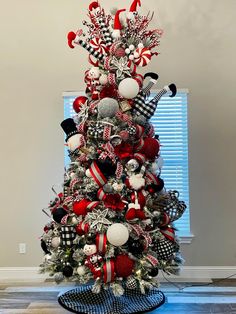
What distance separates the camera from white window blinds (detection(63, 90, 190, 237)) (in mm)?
3684

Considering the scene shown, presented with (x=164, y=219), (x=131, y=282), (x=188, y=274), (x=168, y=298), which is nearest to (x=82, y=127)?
(x=164, y=219)

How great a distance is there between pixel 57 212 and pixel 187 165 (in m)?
1.58

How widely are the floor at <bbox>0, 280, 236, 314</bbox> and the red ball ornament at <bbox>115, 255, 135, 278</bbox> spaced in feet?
2.03

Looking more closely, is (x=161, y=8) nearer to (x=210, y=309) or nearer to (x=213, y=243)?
(x=213, y=243)

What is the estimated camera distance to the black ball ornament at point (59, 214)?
271 cm

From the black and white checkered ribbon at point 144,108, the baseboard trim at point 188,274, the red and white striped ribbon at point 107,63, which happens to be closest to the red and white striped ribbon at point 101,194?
the black and white checkered ribbon at point 144,108

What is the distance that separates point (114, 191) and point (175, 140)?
4.52 feet

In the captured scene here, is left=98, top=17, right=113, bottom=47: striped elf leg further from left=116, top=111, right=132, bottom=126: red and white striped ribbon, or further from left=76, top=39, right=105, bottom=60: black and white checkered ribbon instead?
left=116, top=111, right=132, bottom=126: red and white striped ribbon

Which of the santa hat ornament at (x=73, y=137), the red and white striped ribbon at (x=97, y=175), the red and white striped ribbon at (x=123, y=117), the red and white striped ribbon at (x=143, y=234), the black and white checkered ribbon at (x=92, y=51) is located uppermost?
the black and white checkered ribbon at (x=92, y=51)

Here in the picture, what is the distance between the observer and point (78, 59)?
3691 mm

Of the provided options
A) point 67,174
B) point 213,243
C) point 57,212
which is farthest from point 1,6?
point 213,243

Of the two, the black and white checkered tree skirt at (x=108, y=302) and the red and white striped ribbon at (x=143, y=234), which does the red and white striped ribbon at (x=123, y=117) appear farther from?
the black and white checkered tree skirt at (x=108, y=302)

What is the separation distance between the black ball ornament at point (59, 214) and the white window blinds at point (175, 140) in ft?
4.37

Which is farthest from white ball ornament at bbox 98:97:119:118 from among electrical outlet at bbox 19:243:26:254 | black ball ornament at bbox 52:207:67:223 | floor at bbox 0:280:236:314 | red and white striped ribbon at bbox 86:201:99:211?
electrical outlet at bbox 19:243:26:254
